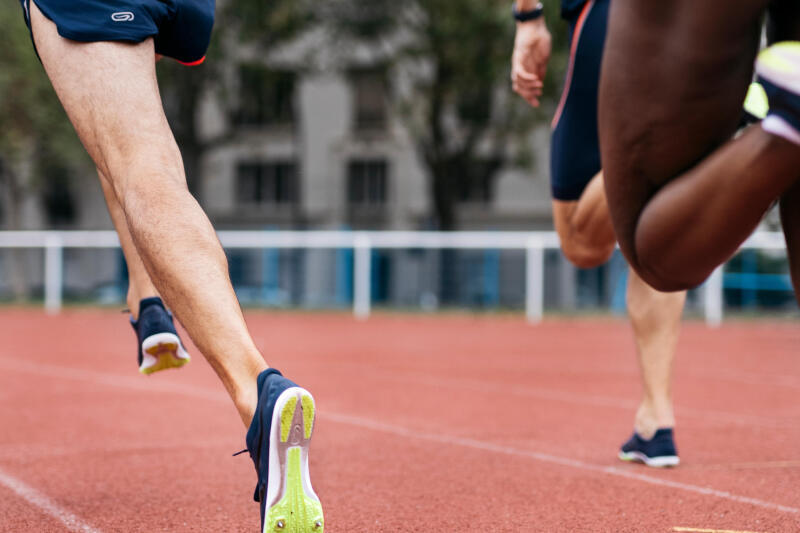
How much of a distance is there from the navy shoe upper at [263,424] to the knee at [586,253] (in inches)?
69.3

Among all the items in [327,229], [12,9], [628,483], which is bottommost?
[327,229]

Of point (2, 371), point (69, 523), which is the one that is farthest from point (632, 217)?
point (2, 371)

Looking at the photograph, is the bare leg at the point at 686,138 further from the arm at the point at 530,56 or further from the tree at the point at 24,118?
the tree at the point at 24,118

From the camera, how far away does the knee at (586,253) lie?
3.54 metres

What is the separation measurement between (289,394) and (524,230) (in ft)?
114

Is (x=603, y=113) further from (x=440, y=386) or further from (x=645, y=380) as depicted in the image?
(x=440, y=386)

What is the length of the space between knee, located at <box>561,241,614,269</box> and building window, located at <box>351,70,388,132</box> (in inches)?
1341

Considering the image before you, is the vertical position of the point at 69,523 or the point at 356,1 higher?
the point at 356,1

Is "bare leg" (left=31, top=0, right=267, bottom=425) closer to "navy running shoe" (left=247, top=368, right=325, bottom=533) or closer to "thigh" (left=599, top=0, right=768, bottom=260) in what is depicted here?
"navy running shoe" (left=247, top=368, right=325, bottom=533)

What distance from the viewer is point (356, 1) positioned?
27078 millimetres

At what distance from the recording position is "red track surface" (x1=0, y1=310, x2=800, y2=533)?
294 cm

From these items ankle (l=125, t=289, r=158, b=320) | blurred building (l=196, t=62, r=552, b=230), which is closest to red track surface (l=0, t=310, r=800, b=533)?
ankle (l=125, t=289, r=158, b=320)

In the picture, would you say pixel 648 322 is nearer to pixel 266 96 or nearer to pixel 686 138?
pixel 686 138

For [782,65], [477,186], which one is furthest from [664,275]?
[477,186]
